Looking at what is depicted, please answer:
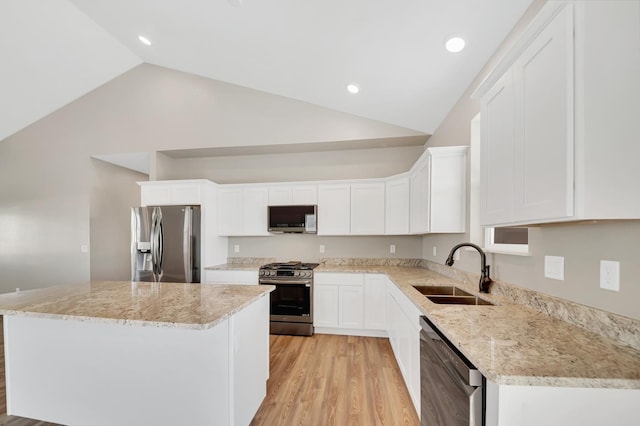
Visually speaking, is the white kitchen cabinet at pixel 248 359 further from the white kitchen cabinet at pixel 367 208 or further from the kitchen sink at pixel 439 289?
the white kitchen cabinet at pixel 367 208

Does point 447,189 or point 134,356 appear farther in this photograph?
point 447,189

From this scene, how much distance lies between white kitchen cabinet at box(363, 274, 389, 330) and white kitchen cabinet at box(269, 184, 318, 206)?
54.4 inches

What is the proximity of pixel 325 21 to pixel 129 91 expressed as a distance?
148 inches

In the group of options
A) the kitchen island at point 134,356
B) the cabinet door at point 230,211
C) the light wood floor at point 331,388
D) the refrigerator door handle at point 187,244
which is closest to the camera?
the kitchen island at point 134,356

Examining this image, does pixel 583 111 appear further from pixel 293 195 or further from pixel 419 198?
pixel 293 195

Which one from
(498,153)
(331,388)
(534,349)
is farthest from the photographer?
(331,388)

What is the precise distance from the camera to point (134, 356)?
1584 millimetres

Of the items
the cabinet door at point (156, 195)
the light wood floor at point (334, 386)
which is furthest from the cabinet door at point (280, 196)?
the light wood floor at point (334, 386)

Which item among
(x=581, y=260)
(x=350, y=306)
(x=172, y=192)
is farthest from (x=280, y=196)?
(x=581, y=260)

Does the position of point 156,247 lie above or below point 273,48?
below

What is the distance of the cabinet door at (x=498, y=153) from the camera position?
4.21 ft

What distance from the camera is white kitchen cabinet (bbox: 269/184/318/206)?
3799 millimetres

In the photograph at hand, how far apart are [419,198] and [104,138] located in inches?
200

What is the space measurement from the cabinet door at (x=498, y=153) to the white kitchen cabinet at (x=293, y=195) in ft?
8.21
